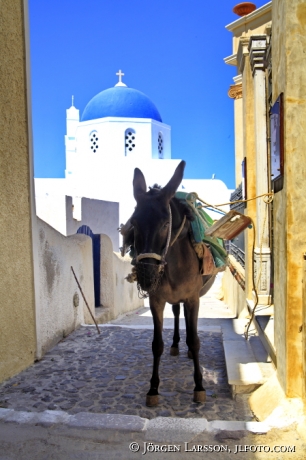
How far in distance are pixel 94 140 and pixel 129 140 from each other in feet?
8.69

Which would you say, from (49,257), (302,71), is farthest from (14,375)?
(302,71)

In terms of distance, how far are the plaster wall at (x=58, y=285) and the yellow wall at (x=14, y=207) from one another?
39 centimetres

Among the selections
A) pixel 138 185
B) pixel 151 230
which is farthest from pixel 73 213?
pixel 151 230

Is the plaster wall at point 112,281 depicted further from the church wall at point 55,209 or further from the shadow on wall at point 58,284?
the church wall at point 55,209

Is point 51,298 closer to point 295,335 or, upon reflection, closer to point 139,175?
point 139,175

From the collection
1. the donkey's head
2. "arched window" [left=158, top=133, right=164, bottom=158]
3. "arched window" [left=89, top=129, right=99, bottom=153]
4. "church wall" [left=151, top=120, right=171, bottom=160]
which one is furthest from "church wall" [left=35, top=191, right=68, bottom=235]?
"arched window" [left=158, top=133, right=164, bottom=158]

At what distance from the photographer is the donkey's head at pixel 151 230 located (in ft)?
11.1

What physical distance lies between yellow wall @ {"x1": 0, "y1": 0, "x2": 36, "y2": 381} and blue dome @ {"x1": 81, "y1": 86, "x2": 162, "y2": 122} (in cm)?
2751

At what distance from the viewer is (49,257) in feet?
19.5

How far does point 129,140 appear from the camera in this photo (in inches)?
1280

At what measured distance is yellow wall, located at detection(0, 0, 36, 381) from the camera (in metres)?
4.59

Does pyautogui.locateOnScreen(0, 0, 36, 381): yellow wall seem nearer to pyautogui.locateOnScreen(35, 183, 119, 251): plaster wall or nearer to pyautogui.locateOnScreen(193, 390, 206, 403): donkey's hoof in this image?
pyautogui.locateOnScreen(193, 390, 206, 403): donkey's hoof

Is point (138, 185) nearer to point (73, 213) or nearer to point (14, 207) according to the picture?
point (14, 207)

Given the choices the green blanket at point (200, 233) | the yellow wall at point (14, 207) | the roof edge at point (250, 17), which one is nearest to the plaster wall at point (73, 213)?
the roof edge at point (250, 17)
